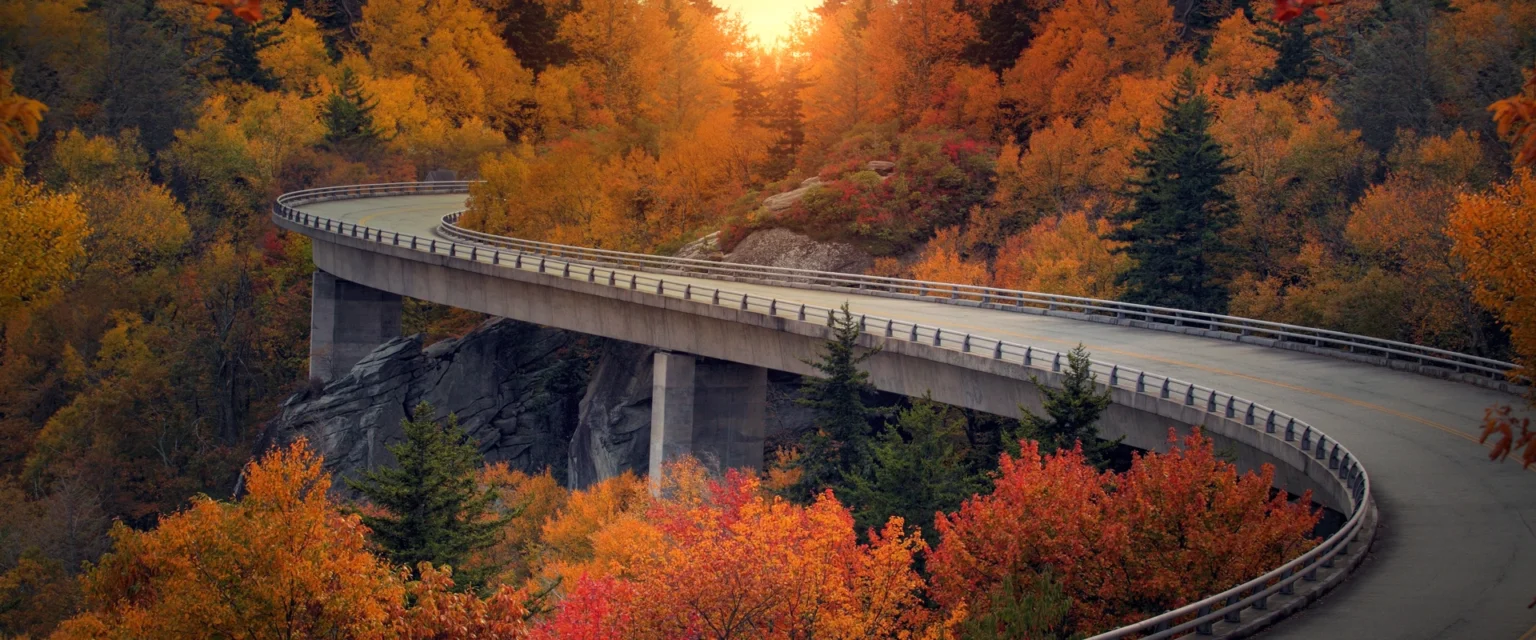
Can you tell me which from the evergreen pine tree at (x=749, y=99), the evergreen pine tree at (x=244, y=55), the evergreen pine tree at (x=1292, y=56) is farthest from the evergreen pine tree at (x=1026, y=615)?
the evergreen pine tree at (x=244, y=55)

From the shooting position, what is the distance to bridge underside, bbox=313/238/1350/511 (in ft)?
115

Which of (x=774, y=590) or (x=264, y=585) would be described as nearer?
(x=264, y=585)

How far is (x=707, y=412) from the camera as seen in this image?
5306cm

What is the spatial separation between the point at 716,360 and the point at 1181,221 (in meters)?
19.3

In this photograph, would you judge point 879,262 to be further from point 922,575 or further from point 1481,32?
point 922,575

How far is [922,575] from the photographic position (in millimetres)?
33906

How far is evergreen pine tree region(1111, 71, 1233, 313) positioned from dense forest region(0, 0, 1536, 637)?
158mm

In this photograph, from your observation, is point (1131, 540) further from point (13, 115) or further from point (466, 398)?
point (466, 398)

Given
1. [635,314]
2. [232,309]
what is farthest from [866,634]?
[232,309]

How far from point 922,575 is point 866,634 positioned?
4.40 metres

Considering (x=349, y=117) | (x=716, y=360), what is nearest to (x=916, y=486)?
(x=716, y=360)

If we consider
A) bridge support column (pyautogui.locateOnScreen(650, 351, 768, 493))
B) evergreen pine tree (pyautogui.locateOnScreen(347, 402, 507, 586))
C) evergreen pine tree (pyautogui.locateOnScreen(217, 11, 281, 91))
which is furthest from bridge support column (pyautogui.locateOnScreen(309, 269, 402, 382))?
evergreen pine tree (pyautogui.locateOnScreen(347, 402, 507, 586))

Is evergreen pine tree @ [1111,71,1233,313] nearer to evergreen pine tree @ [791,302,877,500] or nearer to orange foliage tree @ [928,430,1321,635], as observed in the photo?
evergreen pine tree @ [791,302,877,500]

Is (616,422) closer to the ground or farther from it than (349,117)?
closer to the ground
